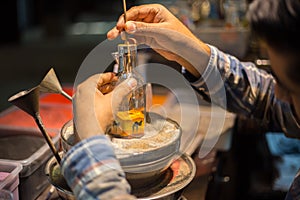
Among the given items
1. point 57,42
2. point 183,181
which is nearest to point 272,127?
point 183,181

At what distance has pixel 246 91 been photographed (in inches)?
47.0

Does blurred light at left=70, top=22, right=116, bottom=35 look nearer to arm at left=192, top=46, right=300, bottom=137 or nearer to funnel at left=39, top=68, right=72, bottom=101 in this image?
arm at left=192, top=46, right=300, bottom=137

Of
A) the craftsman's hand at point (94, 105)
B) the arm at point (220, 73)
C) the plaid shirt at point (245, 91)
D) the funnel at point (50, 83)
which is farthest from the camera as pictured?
the plaid shirt at point (245, 91)

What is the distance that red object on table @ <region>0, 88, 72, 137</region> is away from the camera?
1242 millimetres

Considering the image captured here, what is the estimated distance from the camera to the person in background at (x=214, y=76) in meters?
0.65

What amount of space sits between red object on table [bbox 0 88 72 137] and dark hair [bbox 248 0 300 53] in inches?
28.8

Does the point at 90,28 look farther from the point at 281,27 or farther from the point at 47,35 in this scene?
the point at 281,27

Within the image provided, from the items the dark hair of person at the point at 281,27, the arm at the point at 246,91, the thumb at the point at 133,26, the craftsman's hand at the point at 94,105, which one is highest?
the dark hair of person at the point at 281,27

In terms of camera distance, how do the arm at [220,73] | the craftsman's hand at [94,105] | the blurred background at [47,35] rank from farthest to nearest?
the blurred background at [47,35] → the arm at [220,73] → the craftsman's hand at [94,105]

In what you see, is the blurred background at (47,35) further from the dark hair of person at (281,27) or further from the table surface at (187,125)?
the dark hair of person at (281,27)

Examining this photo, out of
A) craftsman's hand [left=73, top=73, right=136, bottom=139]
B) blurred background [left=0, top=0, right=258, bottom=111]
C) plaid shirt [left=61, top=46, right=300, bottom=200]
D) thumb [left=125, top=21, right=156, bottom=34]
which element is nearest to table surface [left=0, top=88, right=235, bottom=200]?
plaid shirt [left=61, top=46, right=300, bottom=200]

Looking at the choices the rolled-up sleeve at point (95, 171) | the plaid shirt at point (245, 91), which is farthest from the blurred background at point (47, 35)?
the rolled-up sleeve at point (95, 171)

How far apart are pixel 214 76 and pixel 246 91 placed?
0.36 ft

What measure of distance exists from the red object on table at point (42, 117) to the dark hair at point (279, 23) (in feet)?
2.40
